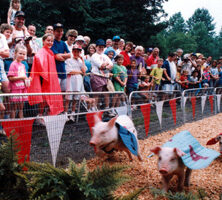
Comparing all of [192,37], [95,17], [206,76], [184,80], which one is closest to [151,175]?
[184,80]

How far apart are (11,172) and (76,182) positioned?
557mm

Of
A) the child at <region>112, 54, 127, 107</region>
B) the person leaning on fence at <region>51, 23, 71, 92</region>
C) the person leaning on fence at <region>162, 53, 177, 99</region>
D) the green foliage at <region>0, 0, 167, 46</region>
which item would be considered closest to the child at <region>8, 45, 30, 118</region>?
the person leaning on fence at <region>51, 23, 71, 92</region>

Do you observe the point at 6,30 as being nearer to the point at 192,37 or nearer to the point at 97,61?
the point at 97,61

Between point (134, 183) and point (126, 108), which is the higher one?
point (126, 108)

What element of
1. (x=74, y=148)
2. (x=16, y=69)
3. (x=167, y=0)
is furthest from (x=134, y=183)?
(x=167, y=0)

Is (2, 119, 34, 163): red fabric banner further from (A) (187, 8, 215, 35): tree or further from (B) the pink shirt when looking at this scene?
(A) (187, 8, 215, 35): tree

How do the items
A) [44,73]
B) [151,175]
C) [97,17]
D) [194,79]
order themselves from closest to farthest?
1. [151,175]
2. [44,73]
3. [194,79]
4. [97,17]

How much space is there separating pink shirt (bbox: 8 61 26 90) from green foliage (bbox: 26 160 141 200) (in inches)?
111

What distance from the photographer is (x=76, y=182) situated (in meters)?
1.76

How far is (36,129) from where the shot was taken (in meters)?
3.20

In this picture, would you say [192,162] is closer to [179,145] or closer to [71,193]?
[179,145]

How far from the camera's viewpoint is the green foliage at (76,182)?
1.72 metres

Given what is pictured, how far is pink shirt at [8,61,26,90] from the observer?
4341mm

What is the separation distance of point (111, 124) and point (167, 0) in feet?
64.8
